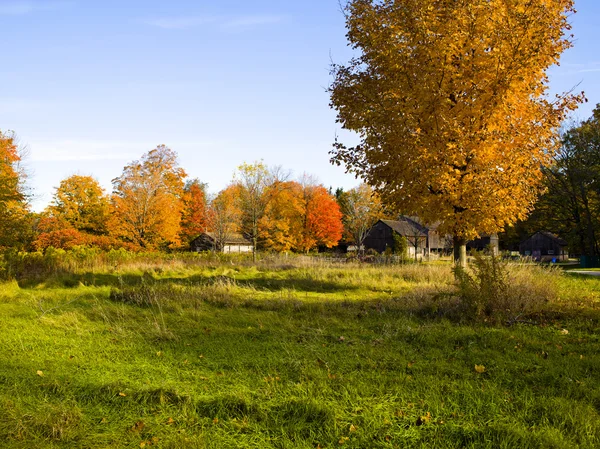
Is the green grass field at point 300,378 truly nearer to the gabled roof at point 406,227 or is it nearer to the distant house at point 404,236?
the distant house at point 404,236

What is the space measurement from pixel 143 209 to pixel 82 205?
8.77 metres

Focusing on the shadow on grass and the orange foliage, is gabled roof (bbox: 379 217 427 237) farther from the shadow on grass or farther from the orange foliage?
the shadow on grass

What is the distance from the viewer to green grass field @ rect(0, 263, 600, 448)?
3.47 m

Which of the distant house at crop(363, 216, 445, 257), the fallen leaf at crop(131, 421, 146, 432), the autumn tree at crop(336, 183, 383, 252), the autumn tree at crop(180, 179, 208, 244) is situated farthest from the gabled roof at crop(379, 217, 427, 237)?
the fallen leaf at crop(131, 421, 146, 432)

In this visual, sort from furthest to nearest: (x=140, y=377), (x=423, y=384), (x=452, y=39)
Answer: (x=452, y=39)
(x=140, y=377)
(x=423, y=384)

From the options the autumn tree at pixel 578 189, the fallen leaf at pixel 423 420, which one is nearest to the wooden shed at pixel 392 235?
the autumn tree at pixel 578 189

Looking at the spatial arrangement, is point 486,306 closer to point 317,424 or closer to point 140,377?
point 317,424

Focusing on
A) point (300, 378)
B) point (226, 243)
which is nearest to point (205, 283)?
point (300, 378)

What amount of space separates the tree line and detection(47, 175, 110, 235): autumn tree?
8 cm

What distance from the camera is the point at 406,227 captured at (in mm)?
56094

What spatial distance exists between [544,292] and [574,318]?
139cm

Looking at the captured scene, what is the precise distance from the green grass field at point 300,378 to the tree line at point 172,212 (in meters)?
22.5

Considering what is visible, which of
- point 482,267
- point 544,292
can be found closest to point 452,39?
point 482,267

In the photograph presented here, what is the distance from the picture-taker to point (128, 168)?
34.3m
